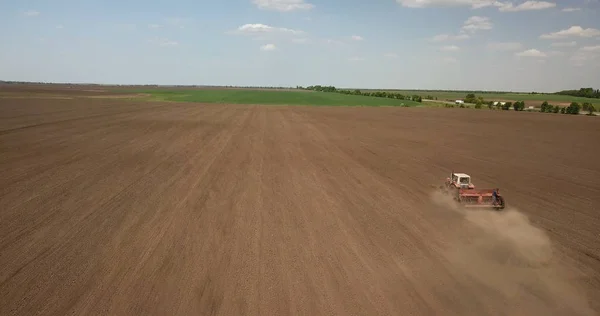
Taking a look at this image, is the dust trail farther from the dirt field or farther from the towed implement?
the towed implement

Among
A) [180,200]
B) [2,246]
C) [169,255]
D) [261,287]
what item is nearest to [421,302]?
[261,287]

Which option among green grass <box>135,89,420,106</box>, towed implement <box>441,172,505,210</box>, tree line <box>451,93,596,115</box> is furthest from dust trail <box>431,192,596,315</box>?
green grass <box>135,89,420,106</box>

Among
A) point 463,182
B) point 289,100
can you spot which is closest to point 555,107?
point 289,100

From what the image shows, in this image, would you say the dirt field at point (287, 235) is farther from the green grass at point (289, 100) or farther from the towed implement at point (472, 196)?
the green grass at point (289, 100)

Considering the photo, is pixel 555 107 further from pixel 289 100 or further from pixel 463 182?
pixel 463 182

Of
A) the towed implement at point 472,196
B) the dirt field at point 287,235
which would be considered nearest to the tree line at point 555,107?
the dirt field at point 287,235

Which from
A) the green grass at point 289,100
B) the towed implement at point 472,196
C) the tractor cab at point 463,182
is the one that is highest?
the tractor cab at point 463,182

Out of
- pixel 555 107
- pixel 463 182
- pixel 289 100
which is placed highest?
pixel 555 107
